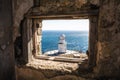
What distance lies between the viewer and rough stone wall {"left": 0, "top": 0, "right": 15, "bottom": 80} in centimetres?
72

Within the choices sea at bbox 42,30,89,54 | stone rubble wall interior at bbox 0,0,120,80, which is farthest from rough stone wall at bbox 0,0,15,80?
sea at bbox 42,30,89,54

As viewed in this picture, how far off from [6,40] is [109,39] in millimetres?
2625

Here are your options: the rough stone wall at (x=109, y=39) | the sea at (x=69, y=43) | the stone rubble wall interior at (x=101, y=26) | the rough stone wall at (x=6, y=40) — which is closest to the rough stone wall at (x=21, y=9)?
the stone rubble wall interior at (x=101, y=26)

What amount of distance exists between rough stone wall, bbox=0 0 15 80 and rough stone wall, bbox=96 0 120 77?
2.59 metres

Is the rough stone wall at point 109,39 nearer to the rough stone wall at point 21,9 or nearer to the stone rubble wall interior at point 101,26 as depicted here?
the stone rubble wall interior at point 101,26

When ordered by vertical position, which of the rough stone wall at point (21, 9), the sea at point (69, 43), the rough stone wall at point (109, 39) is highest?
the rough stone wall at point (21, 9)

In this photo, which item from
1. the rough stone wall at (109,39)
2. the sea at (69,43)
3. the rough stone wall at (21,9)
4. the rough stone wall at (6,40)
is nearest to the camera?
the rough stone wall at (6,40)

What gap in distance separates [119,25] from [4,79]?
2700mm

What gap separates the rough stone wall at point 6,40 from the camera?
724mm

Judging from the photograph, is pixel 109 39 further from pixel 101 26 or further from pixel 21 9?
pixel 21 9

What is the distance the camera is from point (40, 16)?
12.1ft

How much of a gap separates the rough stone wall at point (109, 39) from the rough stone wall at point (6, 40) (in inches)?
102

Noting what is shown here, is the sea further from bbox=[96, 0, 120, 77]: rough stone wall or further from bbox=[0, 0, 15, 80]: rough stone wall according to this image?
bbox=[0, 0, 15, 80]: rough stone wall

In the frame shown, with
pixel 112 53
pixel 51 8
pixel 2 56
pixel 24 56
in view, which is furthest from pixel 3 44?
pixel 24 56
